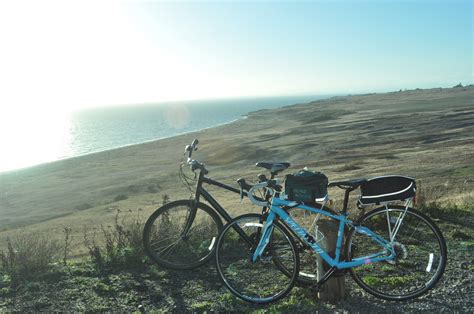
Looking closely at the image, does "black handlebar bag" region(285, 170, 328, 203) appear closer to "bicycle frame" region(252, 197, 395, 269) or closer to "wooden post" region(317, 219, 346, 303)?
"bicycle frame" region(252, 197, 395, 269)

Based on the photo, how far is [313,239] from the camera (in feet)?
15.6

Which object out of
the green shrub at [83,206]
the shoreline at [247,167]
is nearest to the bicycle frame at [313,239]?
the shoreline at [247,167]

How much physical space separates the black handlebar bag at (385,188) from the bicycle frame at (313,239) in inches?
12.8

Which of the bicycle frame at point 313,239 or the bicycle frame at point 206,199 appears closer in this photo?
the bicycle frame at point 313,239

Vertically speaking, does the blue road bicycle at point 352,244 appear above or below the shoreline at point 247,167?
above

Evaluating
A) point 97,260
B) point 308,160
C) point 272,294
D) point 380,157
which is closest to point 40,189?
point 308,160

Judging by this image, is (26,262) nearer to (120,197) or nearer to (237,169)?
(120,197)

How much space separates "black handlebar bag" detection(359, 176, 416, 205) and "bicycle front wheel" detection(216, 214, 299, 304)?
3.43ft

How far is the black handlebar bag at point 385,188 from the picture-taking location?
4.57 metres

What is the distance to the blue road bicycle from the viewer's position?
4.70m

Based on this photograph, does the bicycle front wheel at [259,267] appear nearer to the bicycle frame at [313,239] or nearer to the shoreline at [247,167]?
the bicycle frame at [313,239]

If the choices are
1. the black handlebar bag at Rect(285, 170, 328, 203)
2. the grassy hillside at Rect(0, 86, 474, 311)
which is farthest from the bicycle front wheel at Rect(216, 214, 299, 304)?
the black handlebar bag at Rect(285, 170, 328, 203)

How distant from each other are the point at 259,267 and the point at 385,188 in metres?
2.28

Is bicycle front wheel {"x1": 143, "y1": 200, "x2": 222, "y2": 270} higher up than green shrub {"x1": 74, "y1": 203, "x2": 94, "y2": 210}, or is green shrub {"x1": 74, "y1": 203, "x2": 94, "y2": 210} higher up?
bicycle front wheel {"x1": 143, "y1": 200, "x2": 222, "y2": 270}
